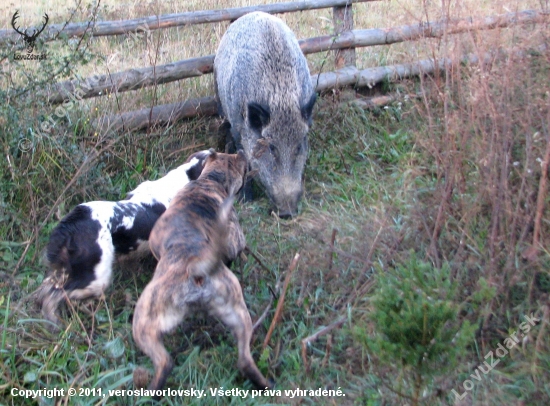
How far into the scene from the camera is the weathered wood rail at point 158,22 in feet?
19.6

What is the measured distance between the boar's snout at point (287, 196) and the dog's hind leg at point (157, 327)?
2499 mm

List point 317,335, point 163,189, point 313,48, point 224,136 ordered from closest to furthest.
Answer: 1. point 317,335
2. point 163,189
3. point 224,136
4. point 313,48

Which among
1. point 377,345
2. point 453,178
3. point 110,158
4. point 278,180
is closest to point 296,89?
point 278,180

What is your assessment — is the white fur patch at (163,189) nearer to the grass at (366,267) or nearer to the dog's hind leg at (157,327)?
the grass at (366,267)

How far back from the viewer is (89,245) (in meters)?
4.38

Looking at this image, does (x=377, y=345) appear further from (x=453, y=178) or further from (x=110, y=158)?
(x=110, y=158)

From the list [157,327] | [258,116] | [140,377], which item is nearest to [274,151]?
[258,116]

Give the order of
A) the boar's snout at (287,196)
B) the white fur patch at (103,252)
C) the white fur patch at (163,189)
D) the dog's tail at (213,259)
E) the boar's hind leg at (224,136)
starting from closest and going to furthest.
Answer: the dog's tail at (213,259)
the white fur patch at (103,252)
the white fur patch at (163,189)
the boar's snout at (287,196)
the boar's hind leg at (224,136)

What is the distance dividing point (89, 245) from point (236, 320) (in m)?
1.41

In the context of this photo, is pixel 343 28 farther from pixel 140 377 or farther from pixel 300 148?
pixel 140 377

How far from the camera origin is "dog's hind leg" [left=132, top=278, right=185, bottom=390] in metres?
3.42

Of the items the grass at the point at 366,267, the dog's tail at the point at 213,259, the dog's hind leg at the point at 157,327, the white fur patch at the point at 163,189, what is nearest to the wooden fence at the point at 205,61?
the grass at the point at 366,267

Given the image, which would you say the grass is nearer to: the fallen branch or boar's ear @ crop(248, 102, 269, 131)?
the fallen branch

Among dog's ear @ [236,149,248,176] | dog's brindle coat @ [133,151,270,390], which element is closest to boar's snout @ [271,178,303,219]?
dog's ear @ [236,149,248,176]
